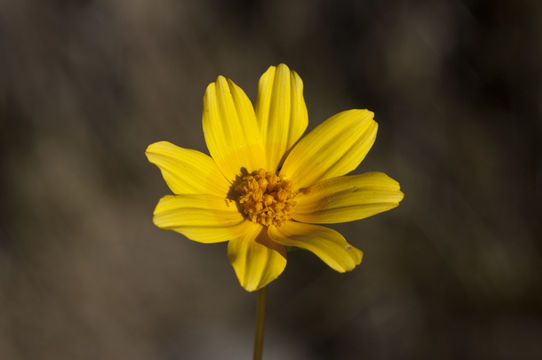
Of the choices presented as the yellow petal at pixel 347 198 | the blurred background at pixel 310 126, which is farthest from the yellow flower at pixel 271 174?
the blurred background at pixel 310 126

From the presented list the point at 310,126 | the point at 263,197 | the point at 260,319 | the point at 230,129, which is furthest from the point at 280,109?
the point at 310,126

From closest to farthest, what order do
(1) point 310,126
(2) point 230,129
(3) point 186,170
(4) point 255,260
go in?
(4) point 255,260 < (3) point 186,170 < (2) point 230,129 < (1) point 310,126

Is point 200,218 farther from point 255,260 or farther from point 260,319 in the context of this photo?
point 260,319

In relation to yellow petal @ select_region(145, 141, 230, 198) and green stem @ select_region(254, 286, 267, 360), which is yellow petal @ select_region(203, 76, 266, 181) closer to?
yellow petal @ select_region(145, 141, 230, 198)

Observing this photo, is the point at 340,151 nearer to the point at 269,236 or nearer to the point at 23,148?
the point at 269,236

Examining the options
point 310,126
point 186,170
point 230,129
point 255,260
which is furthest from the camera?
point 310,126

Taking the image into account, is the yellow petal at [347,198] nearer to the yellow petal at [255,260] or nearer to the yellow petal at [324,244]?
the yellow petal at [324,244]

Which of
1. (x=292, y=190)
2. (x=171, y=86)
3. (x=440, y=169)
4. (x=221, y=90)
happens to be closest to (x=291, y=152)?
(x=292, y=190)
